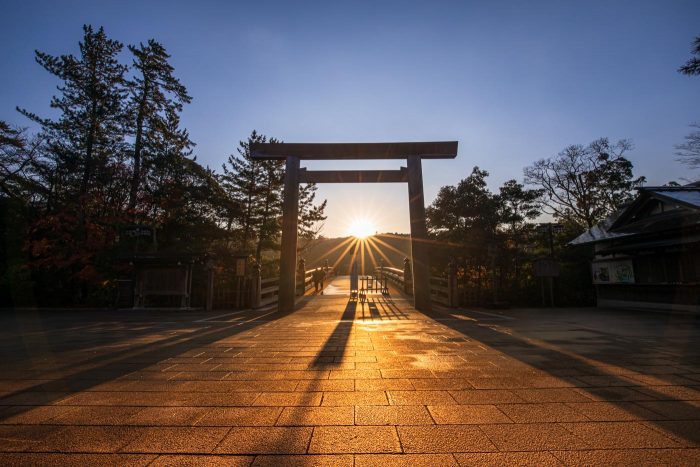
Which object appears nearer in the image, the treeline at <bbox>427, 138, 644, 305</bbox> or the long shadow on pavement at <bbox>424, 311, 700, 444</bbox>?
the long shadow on pavement at <bbox>424, 311, 700, 444</bbox>

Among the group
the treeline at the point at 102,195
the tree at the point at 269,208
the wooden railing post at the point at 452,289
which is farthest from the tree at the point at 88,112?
the wooden railing post at the point at 452,289

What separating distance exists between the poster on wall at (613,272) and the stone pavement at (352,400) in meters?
6.93

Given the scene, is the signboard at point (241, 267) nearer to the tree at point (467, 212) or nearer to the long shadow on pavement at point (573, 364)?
the long shadow on pavement at point (573, 364)

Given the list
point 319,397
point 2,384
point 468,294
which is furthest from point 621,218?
point 2,384

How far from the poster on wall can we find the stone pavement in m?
6.93

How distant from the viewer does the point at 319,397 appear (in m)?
2.98

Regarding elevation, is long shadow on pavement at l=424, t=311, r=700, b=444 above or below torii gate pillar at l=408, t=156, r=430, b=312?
below

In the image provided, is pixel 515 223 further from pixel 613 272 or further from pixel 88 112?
pixel 88 112

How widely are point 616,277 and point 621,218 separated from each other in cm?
230

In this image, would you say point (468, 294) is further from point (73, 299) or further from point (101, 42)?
point (101, 42)

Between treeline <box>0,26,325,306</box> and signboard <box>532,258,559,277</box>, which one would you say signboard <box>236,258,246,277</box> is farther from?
signboard <box>532,258,559,277</box>

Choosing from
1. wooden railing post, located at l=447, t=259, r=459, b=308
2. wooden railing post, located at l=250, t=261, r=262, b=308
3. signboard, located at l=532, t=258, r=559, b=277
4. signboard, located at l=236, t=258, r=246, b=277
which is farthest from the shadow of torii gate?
signboard, located at l=532, t=258, r=559, b=277

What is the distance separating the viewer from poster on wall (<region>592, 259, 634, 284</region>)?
11469 millimetres

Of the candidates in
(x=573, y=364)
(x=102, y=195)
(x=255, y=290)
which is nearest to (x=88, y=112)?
(x=102, y=195)
